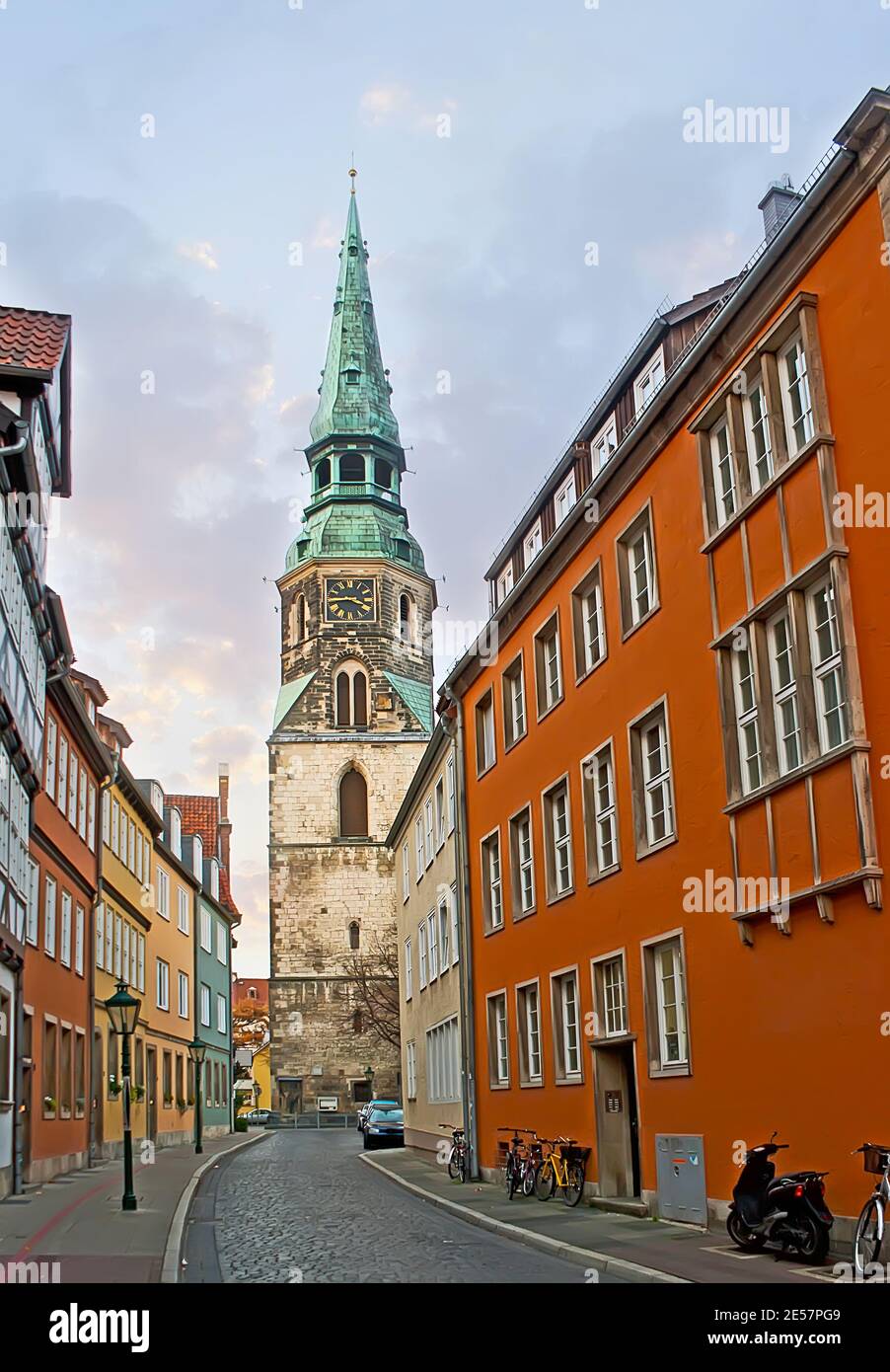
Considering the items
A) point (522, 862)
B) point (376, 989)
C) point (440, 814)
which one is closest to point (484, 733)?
point (522, 862)

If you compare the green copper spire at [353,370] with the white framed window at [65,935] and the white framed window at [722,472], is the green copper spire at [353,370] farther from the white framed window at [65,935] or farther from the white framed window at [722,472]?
the white framed window at [722,472]

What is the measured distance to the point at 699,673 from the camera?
17109 millimetres

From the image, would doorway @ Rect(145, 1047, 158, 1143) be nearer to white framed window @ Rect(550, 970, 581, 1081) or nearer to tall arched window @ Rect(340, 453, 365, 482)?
white framed window @ Rect(550, 970, 581, 1081)

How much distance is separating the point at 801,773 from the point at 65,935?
18654mm

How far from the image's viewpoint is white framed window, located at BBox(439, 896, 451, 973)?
32.4 meters

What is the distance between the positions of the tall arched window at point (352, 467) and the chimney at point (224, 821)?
20.6 m

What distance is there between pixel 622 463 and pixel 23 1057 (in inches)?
516

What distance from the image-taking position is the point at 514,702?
26.4 m

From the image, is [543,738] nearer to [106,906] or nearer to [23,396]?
[23,396]

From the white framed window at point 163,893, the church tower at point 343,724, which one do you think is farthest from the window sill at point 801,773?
the church tower at point 343,724

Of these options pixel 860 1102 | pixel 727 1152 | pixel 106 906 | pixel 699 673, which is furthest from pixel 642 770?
pixel 106 906

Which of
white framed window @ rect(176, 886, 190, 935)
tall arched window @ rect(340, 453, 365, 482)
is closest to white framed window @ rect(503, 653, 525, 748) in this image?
white framed window @ rect(176, 886, 190, 935)

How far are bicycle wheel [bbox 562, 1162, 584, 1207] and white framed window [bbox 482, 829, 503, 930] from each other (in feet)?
20.7

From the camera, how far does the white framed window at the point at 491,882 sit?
27.0 m
